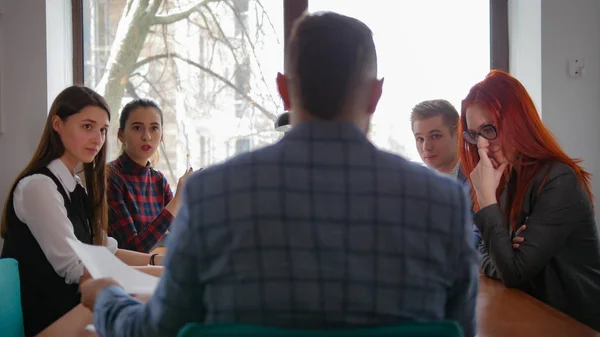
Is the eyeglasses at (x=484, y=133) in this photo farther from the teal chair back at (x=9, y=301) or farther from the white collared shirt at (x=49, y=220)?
the teal chair back at (x=9, y=301)

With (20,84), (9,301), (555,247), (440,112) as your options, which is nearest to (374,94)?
(555,247)

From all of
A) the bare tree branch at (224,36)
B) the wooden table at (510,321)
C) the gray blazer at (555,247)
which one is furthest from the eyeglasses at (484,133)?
the bare tree branch at (224,36)

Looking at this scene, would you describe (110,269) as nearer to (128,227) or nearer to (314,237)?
(314,237)

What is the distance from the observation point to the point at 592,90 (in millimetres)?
3295

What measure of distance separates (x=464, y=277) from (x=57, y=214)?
1522 mm

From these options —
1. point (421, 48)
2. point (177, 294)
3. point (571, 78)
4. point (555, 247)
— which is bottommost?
point (555, 247)

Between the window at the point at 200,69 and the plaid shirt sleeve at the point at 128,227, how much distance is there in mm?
796

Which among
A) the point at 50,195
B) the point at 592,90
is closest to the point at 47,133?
the point at 50,195

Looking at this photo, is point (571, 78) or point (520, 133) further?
point (571, 78)

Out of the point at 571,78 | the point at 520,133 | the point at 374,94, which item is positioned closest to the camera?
the point at 374,94

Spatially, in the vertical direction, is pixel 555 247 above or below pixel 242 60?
below

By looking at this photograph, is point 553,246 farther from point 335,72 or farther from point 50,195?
point 50,195

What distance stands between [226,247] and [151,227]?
2.09 m

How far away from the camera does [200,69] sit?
369cm
